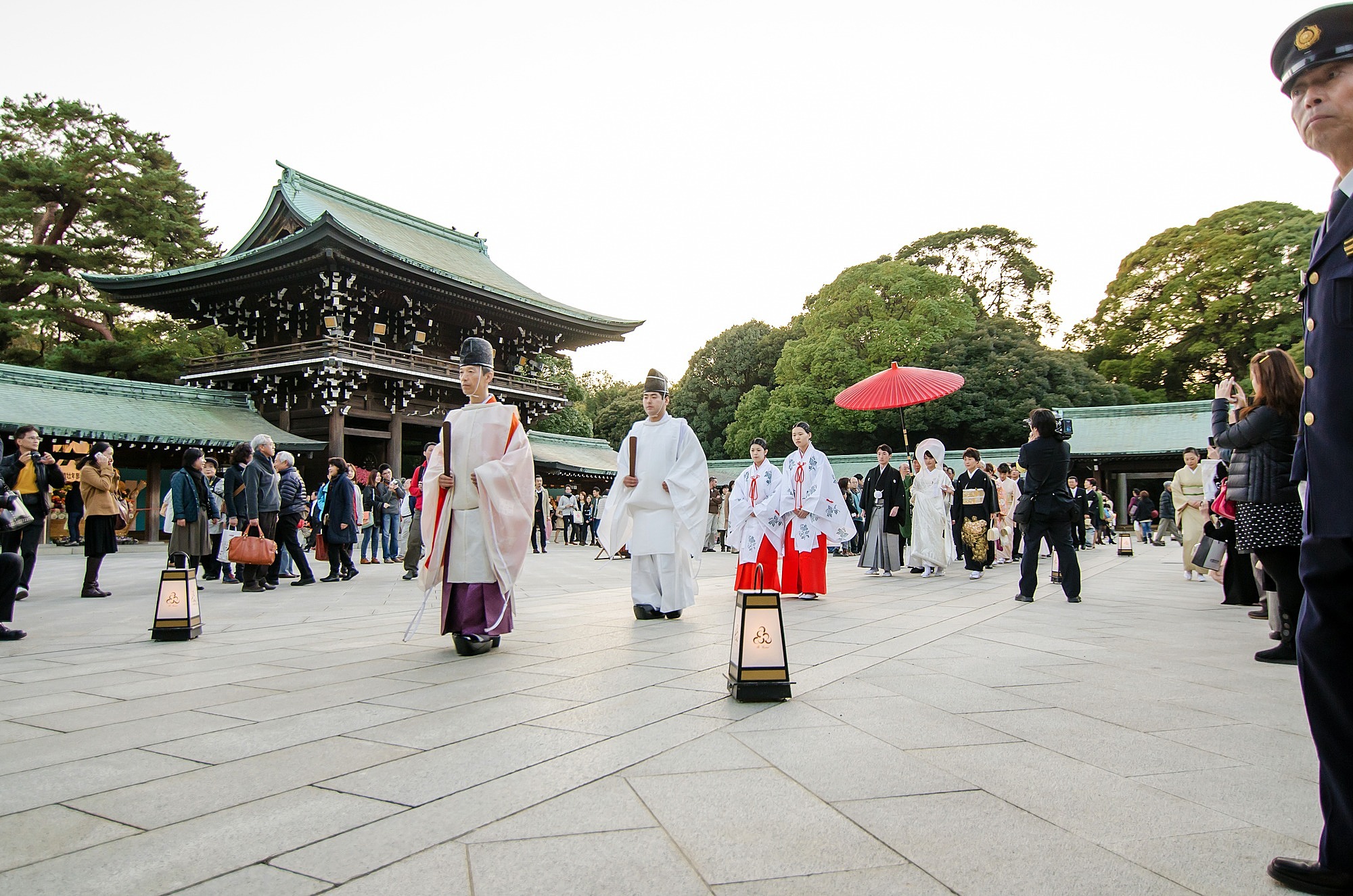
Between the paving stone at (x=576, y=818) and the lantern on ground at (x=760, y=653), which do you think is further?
the lantern on ground at (x=760, y=653)

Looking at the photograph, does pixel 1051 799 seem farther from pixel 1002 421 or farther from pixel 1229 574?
pixel 1002 421

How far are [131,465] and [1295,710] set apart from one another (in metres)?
20.9

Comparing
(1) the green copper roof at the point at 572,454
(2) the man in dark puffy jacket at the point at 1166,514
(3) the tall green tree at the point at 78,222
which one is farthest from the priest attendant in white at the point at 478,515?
(3) the tall green tree at the point at 78,222

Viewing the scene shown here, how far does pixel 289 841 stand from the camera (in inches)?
80.8

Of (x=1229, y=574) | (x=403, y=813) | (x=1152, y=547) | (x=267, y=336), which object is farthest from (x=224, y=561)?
(x=1152, y=547)

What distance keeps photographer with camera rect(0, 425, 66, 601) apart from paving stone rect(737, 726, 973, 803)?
683cm

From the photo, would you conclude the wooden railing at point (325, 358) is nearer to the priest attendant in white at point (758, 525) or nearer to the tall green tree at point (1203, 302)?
the priest attendant in white at point (758, 525)

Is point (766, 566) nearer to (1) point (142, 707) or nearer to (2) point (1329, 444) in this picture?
(1) point (142, 707)

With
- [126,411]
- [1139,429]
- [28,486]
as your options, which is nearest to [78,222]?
[126,411]

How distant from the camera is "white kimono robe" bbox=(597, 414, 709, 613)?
21.5 ft

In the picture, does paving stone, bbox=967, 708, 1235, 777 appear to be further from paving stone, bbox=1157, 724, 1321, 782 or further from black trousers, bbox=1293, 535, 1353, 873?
black trousers, bbox=1293, 535, 1353, 873

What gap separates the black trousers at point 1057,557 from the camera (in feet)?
26.4

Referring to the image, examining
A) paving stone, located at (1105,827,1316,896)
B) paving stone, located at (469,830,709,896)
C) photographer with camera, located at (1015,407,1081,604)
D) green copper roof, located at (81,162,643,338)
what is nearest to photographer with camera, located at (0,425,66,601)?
paving stone, located at (469,830,709,896)

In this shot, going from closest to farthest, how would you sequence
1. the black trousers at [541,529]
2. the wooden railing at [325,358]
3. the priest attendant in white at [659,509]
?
the priest attendant in white at [659,509] → the black trousers at [541,529] → the wooden railing at [325,358]
